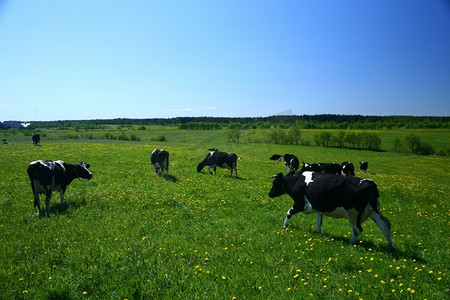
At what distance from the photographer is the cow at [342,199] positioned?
7875 millimetres

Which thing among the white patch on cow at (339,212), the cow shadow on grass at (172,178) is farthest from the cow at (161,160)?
the white patch on cow at (339,212)

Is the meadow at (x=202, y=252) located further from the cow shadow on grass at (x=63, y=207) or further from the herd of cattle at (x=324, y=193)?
the herd of cattle at (x=324, y=193)

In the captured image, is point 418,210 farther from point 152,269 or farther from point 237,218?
point 152,269

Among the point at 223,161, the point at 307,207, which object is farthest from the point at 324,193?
the point at 223,161

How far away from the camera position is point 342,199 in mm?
8203

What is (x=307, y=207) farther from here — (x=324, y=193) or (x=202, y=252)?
(x=202, y=252)

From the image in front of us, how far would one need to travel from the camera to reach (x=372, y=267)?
6.22 m

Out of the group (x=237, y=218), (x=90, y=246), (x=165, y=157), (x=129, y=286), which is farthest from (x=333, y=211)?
(x=165, y=157)

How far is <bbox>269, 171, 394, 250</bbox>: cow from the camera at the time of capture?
7.88 metres

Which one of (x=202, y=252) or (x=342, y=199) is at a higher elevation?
(x=342, y=199)

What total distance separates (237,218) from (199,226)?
1.80 metres

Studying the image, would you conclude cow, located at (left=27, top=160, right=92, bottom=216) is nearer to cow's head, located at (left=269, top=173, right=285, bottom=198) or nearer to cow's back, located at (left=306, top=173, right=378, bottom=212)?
cow's head, located at (left=269, top=173, right=285, bottom=198)

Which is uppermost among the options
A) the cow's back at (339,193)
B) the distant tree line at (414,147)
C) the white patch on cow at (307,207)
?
the cow's back at (339,193)

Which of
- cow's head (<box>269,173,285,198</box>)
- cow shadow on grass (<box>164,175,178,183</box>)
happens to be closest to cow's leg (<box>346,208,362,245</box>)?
cow's head (<box>269,173,285,198</box>)
